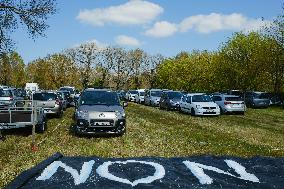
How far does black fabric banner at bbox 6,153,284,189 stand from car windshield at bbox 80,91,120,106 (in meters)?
5.84

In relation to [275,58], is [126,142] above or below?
below

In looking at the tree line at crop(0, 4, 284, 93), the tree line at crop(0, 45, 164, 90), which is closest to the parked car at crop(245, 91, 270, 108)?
the tree line at crop(0, 4, 284, 93)

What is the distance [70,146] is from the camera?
1288cm

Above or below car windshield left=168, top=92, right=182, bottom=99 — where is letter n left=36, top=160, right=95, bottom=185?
below

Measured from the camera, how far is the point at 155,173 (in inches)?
340

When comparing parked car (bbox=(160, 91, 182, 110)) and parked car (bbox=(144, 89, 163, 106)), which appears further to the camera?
parked car (bbox=(144, 89, 163, 106))

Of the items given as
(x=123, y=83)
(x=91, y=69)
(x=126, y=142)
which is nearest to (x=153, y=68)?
(x=123, y=83)

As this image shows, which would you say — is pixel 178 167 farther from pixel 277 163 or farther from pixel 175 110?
pixel 175 110

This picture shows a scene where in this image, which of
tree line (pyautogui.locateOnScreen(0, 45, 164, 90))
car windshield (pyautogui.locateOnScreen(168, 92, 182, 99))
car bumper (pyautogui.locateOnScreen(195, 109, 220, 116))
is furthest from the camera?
tree line (pyautogui.locateOnScreen(0, 45, 164, 90))

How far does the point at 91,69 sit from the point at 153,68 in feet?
55.9

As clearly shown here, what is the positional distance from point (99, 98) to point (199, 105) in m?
11.4

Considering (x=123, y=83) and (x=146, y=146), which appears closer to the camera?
(x=146, y=146)

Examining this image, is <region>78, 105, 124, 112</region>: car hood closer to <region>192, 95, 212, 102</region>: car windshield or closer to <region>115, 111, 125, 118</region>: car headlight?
<region>115, 111, 125, 118</region>: car headlight

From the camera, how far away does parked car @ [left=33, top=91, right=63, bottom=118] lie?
901 inches
